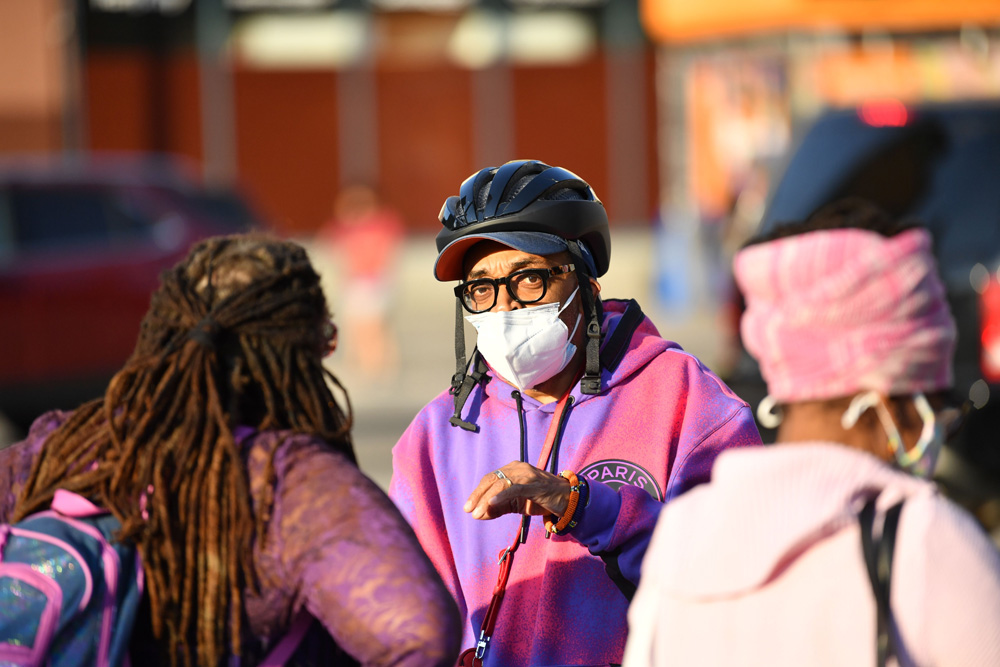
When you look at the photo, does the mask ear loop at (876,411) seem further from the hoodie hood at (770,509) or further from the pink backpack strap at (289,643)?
the pink backpack strap at (289,643)

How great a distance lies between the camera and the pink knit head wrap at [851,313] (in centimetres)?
190

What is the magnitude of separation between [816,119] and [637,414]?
4.71 meters

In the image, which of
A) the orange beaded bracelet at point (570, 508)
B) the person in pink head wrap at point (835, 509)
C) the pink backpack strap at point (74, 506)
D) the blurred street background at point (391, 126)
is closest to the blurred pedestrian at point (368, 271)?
the blurred street background at point (391, 126)

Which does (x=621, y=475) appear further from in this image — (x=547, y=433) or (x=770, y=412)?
(x=770, y=412)

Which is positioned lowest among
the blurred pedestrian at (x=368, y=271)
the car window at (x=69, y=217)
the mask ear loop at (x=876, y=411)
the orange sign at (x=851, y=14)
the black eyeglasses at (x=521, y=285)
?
the blurred pedestrian at (x=368, y=271)

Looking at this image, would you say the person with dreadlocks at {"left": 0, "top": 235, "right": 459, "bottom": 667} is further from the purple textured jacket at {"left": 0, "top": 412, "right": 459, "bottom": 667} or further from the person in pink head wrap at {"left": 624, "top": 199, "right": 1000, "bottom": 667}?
the person in pink head wrap at {"left": 624, "top": 199, "right": 1000, "bottom": 667}

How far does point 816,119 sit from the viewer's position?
7020 mm

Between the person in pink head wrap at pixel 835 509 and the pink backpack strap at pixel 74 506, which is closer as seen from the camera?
the person in pink head wrap at pixel 835 509

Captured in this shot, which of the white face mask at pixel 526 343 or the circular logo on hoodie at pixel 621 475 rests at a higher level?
the white face mask at pixel 526 343

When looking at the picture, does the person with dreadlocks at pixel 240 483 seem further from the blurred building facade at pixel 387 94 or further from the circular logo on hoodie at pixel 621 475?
the blurred building facade at pixel 387 94

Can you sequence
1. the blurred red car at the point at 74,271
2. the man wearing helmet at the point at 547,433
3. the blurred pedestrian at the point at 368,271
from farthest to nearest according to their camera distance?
the blurred pedestrian at the point at 368,271 → the blurred red car at the point at 74,271 → the man wearing helmet at the point at 547,433

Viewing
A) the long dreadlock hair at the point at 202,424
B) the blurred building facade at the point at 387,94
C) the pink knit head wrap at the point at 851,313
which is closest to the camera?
the pink knit head wrap at the point at 851,313

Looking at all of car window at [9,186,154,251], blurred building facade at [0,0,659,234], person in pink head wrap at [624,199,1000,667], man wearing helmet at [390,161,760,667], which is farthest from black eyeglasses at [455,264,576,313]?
blurred building facade at [0,0,659,234]

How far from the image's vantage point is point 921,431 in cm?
197
